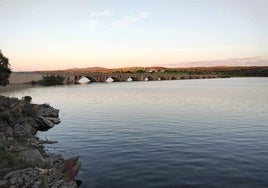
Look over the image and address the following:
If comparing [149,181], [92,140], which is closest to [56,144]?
[92,140]

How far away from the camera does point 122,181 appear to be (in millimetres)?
21844

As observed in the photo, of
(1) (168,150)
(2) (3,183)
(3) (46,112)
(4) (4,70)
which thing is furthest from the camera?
(4) (4,70)

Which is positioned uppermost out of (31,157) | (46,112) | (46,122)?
(31,157)

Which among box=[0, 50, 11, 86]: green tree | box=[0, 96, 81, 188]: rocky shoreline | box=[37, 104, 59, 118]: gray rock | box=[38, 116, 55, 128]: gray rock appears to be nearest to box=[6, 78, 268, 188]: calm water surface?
box=[38, 116, 55, 128]: gray rock

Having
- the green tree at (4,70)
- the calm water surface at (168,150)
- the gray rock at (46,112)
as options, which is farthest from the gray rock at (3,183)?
the green tree at (4,70)

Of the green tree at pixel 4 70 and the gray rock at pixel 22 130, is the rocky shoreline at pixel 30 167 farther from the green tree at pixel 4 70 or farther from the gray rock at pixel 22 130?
the green tree at pixel 4 70

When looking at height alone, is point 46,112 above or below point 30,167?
below

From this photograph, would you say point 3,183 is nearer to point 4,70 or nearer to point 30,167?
point 30,167

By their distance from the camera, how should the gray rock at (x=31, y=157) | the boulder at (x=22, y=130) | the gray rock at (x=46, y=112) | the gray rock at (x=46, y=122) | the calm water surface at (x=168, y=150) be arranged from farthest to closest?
the gray rock at (x=46, y=112) → the gray rock at (x=46, y=122) → the boulder at (x=22, y=130) → the calm water surface at (x=168, y=150) → the gray rock at (x=31, y=157)

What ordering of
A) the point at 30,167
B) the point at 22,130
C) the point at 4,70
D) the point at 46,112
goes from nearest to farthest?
the point at 30,167
the point at 22,130
the point at 46,112
the point at 4,70

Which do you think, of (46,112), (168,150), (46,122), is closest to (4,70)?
(46,112)

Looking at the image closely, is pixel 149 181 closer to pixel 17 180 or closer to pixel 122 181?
pixel 122 181

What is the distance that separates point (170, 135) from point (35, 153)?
16578 millimetres

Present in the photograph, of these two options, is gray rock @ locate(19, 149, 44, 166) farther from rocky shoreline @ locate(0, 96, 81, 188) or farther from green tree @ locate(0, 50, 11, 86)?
green tree @ locate(0, 50, 11, 86)
